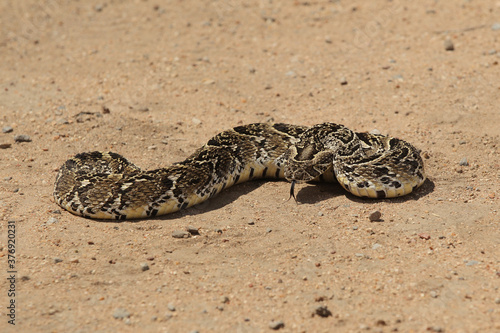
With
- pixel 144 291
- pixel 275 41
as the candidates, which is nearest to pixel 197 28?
pixel 275 41

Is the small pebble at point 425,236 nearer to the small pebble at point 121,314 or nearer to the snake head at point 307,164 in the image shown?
the snake head at point 307,164

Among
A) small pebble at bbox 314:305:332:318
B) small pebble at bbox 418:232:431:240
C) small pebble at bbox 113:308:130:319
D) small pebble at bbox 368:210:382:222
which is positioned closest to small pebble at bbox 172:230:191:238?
small pebble at bbox 113:308:130:319

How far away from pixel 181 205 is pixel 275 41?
820 cm

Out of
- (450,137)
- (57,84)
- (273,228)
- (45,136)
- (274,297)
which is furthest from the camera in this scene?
(57,84)

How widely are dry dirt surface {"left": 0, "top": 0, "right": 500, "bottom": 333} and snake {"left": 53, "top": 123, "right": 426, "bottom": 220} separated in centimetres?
27

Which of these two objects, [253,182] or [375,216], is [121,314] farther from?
[253,182]

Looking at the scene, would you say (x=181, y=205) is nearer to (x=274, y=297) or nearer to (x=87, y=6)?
(x=274, y=297)

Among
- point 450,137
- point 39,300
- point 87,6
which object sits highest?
point 87,6

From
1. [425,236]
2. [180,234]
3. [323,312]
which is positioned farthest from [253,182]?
[323,312]

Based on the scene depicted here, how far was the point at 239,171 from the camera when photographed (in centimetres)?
1062

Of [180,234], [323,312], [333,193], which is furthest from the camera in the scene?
[333,193]

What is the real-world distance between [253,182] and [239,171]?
50 cm

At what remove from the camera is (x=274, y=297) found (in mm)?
7461

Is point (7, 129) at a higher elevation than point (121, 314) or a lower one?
higher
